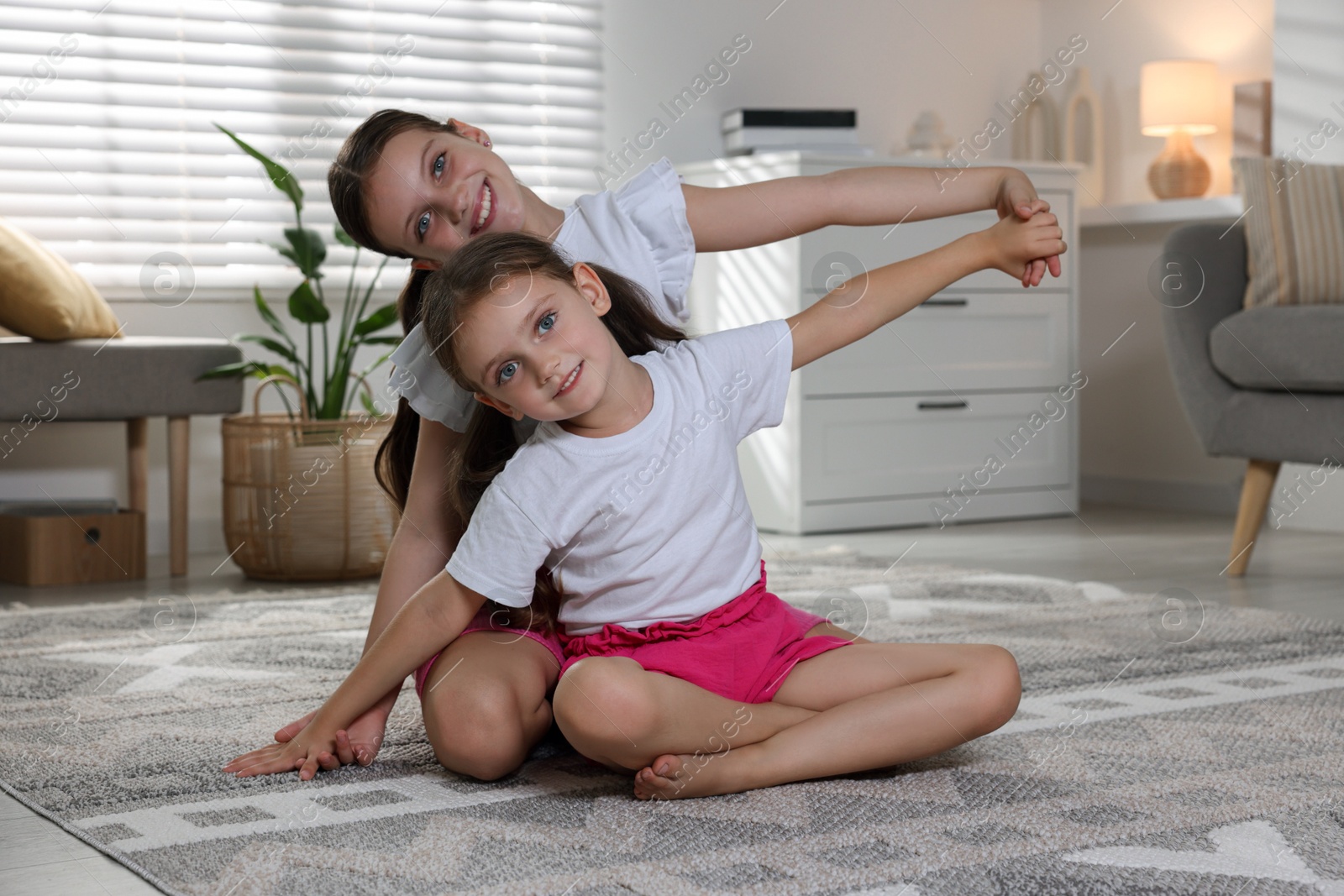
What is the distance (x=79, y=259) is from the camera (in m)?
2.89

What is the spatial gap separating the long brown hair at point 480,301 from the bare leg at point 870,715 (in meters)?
0.21

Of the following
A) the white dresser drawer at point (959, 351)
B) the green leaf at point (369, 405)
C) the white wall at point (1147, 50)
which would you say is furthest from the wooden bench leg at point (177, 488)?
the white wall at point (1147, 50)

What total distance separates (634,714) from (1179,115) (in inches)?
A: 112

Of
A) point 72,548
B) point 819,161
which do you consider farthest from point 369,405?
point 819,161

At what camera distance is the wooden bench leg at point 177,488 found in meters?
2.63

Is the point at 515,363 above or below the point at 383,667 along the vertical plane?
above

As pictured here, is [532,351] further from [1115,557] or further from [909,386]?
[909,386]

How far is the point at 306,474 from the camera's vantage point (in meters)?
2.50

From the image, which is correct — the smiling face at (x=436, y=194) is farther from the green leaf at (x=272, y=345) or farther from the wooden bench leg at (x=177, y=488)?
the wooden bench leg at (x=177, y=488)

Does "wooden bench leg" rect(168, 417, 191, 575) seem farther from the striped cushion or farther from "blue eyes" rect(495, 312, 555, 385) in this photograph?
the striped cushion

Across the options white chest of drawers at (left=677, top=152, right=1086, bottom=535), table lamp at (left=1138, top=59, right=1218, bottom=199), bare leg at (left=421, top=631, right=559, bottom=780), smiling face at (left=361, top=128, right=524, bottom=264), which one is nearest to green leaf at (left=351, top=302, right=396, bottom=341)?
white chest of drawers at (left=677, top=152, right=1086, bottom=535)

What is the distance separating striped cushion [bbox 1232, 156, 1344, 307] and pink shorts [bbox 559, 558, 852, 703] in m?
1.50

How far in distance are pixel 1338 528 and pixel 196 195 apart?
259cm

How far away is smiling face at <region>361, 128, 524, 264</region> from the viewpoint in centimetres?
124
